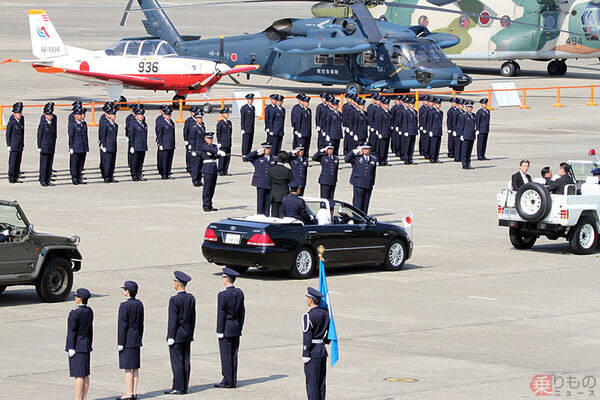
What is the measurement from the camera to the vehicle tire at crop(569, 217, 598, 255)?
2144 centimetres

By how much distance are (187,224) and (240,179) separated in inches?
252

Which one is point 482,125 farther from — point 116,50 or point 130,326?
point 130,326

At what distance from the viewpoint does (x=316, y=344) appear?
12141 millimetres

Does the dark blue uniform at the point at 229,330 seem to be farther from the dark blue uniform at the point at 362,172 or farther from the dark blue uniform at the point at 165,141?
the dark blue uniform at the point at 165,141

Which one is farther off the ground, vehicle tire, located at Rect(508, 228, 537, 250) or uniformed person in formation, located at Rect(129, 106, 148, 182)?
uniformed person in formation, located at Rect(129, 106, 148, 182)

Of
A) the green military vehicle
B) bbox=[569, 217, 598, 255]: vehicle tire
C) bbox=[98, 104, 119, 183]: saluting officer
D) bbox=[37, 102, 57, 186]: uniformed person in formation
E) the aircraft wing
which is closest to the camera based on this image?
the green military vehicle

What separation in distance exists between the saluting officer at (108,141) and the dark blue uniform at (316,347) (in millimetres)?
16821

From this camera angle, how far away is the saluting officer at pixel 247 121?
32188 mm

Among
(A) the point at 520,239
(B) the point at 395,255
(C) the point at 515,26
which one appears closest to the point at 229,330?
(B) the point at 395,255

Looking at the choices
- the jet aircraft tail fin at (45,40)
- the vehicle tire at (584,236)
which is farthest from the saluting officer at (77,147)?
the jet aircraft tail fin at (45,40)

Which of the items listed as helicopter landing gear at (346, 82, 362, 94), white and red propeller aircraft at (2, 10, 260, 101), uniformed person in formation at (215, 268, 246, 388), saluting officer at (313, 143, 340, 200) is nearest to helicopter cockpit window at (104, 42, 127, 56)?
white and red propeller aircraft at (2, 10, 260, 101)

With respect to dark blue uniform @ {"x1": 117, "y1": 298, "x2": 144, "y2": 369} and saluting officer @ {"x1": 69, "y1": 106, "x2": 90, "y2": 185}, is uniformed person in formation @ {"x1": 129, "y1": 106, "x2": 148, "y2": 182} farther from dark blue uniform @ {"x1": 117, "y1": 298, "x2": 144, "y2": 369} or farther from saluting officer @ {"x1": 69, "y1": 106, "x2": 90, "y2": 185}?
dark blue uniform @ {"x1": 117, "y1": 298, "x2": 144, "y2": 369}

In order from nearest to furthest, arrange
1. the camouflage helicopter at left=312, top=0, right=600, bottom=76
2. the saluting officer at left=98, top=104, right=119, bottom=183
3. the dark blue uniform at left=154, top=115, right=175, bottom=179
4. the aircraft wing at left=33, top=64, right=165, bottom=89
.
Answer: the saluting officer at left=98, top=104, right=119, bottom=183 → the dark blue uniform at left=154, top=115, right=175, bottom=179 → the aircraft wing at left=33, top=64, right=165, bottom=89 → the camouflage helicopter at left=312, top=0, right=600, bottom=76

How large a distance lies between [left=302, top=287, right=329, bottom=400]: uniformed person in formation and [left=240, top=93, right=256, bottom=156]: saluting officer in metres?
19.9
